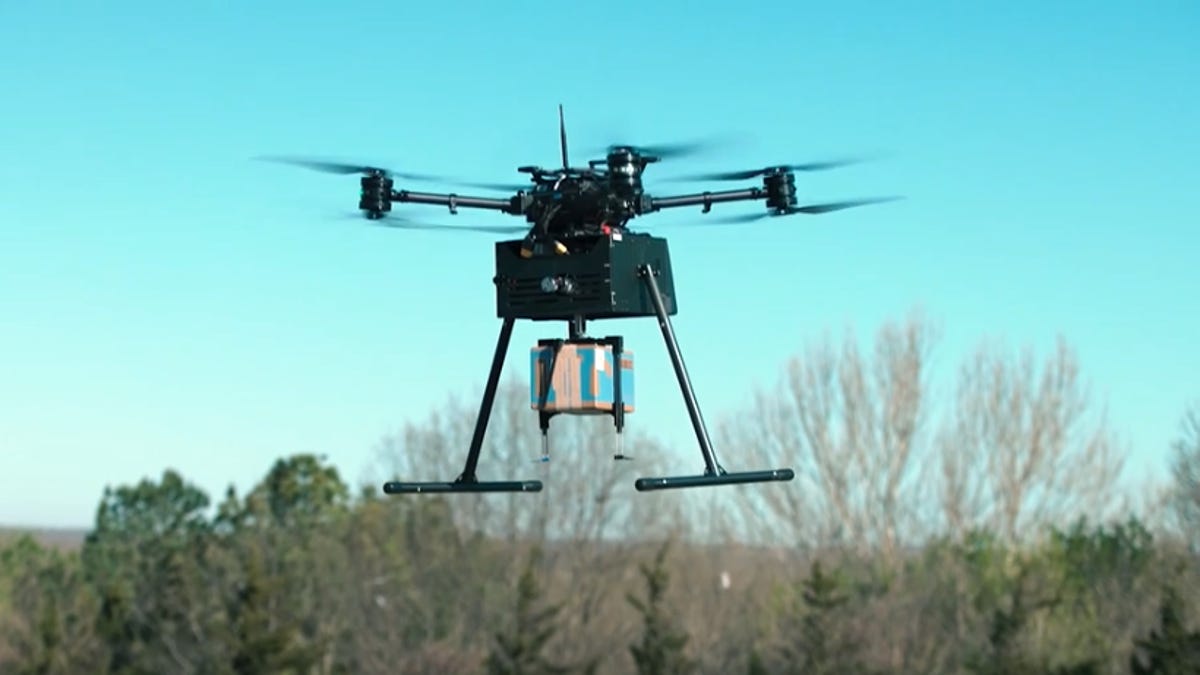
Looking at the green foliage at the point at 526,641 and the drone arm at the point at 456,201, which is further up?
the drone arm at the point at 456,201

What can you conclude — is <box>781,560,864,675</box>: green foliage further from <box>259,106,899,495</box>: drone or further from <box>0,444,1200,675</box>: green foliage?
<box>259,106,899,495</box>: drone

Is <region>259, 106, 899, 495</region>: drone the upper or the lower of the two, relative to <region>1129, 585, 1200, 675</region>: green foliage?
upper

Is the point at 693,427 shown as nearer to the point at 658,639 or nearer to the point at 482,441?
the point at 482,441

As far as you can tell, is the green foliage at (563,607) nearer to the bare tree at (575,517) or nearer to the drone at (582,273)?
the bare tree at (575,517)

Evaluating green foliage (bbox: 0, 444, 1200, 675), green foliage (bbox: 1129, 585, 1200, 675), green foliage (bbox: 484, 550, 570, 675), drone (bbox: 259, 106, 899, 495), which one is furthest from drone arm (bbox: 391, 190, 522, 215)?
Answer: green foliage (bbox: 484, 550, 570, 675)

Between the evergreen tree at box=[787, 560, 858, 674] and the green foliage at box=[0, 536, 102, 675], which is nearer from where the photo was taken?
the evergreen tree at box=[787, 560, 858, 674]

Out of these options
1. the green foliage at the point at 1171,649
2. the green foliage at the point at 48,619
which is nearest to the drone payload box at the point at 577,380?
the green foliage at the point at 1171,649

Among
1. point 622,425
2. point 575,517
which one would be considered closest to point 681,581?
point 575,517
